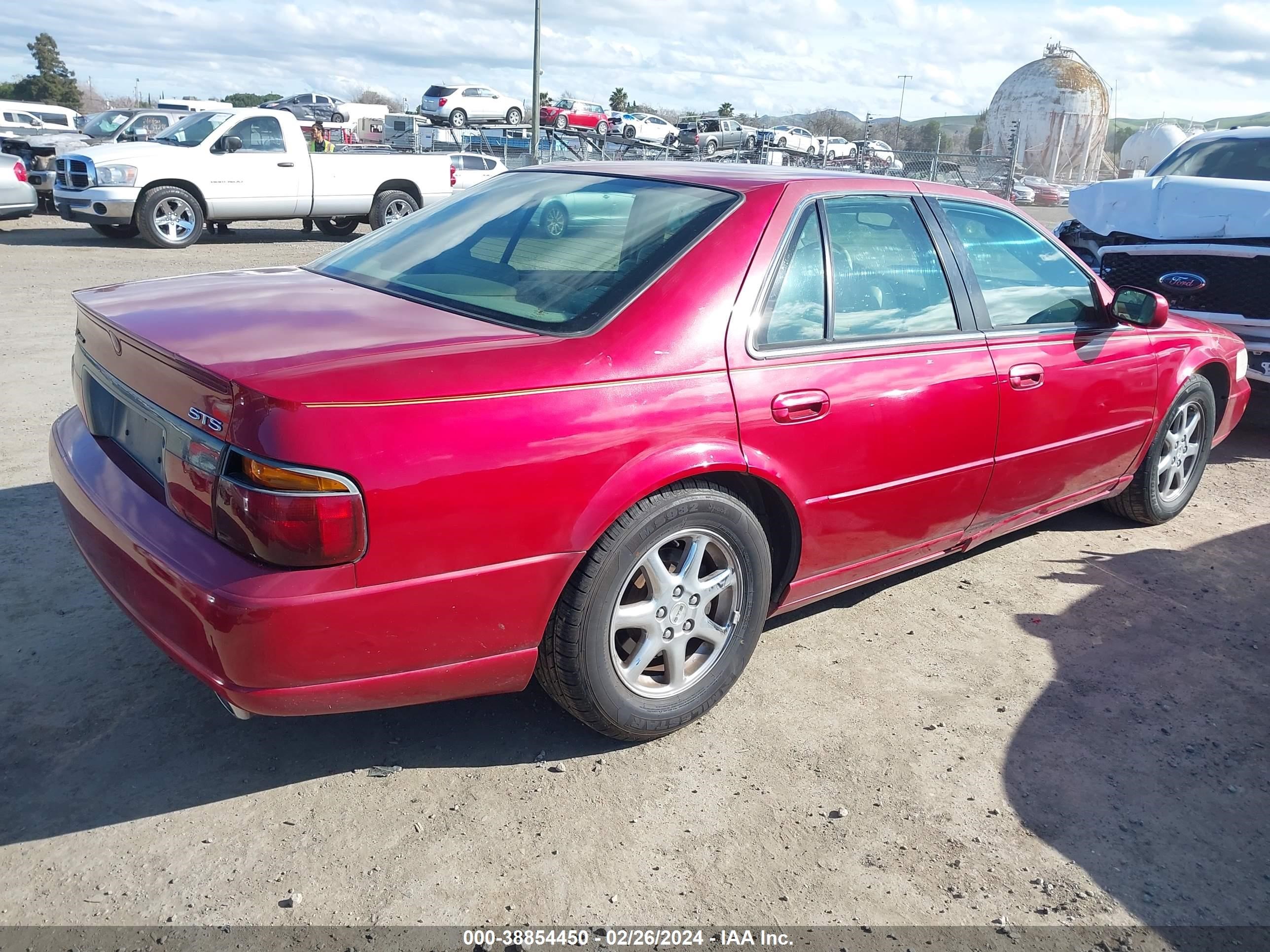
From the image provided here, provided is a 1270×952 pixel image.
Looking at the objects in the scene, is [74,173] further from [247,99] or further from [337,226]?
[247,99]

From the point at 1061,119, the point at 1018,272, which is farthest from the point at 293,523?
the point at 1061,119

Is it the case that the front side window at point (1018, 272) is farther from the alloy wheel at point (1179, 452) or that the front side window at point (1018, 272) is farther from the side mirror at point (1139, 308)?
the alloy wheel at point (1179, 452)

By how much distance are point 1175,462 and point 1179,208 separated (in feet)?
8.17

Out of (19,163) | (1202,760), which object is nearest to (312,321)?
(1202,760)

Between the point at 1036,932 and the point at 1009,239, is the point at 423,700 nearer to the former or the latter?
the point at 1036,932

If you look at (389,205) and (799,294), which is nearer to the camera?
(799,294)

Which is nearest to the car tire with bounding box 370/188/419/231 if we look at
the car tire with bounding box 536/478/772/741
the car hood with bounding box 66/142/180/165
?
the car hood with bounding box 66/142/180/165

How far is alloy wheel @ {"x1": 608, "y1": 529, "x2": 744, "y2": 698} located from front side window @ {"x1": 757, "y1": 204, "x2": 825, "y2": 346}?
0.64m

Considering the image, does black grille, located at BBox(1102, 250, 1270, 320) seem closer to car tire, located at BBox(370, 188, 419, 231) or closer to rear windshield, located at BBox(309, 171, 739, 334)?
rear windshield, located at BBox(309, 171, 739, 334)

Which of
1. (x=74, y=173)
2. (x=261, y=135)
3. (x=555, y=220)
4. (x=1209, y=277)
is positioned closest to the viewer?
(x=555, y=220)

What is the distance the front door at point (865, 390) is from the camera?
296cm

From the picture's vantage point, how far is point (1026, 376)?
3680mm

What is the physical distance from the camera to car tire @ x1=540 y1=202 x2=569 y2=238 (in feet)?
10.7

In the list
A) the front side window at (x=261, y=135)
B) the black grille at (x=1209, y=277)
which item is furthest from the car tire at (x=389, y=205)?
the black grille at (x=1209, y=277)
